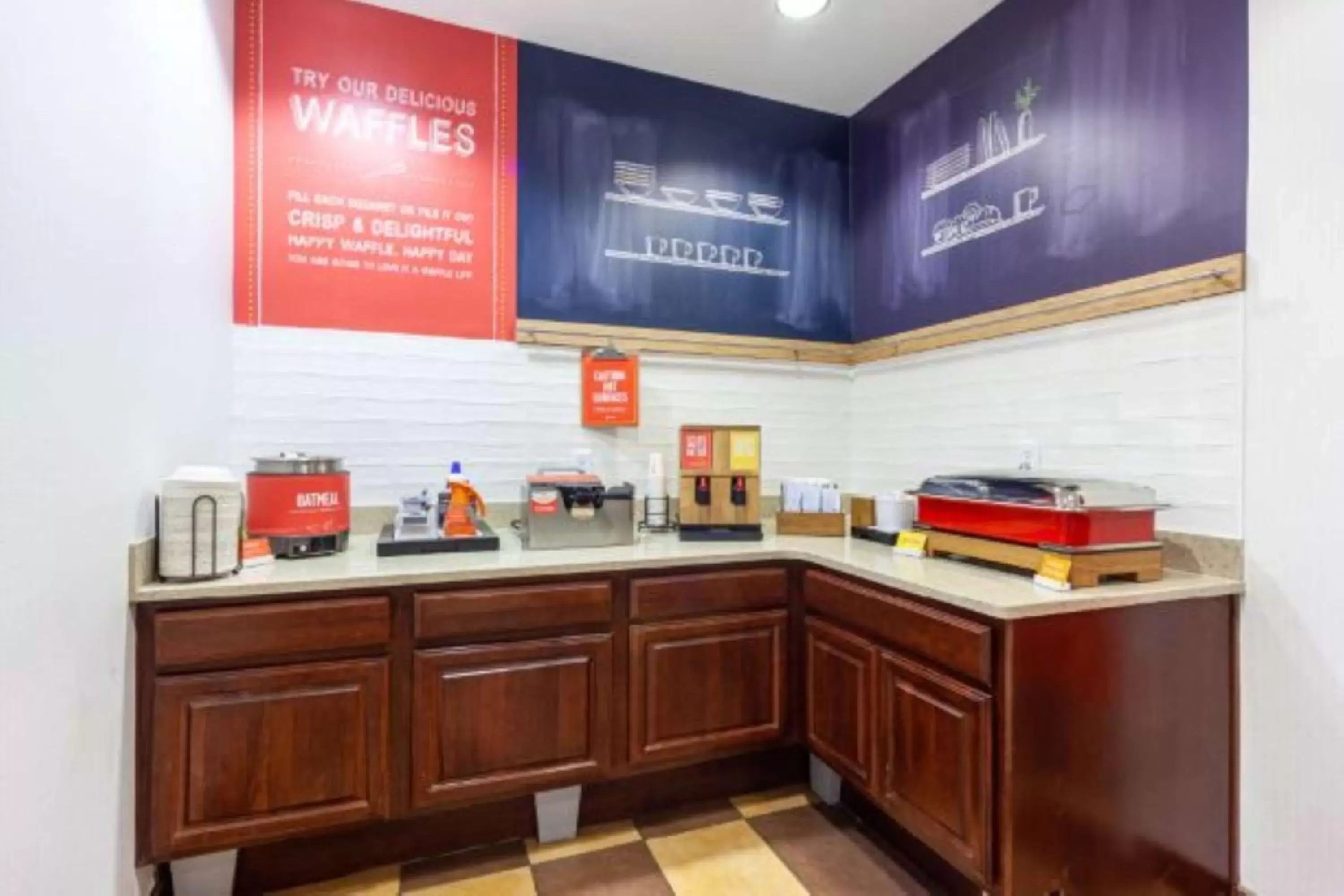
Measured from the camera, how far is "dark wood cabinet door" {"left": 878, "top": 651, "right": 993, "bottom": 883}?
4.87 ft

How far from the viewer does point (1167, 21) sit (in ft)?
5.86

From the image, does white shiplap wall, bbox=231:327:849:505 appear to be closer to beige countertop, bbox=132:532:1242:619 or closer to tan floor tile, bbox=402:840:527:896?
beige countertop, bbox=132:532:1242:619

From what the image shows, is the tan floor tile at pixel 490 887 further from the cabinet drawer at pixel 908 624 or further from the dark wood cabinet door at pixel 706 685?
the cabinet drawer at pixel 908 624

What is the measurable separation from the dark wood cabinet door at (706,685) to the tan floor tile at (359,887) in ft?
2.44

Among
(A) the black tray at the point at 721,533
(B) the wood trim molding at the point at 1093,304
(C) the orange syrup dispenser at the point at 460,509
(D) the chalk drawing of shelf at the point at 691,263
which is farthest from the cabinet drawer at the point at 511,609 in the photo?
(B) the wood trim molding at the point at 1093,304

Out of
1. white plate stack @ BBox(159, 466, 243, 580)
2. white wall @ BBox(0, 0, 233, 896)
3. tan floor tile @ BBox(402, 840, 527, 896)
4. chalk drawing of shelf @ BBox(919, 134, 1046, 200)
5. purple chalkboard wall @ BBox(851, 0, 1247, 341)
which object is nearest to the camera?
white wall @ BBox(0, 0, 233, 896)

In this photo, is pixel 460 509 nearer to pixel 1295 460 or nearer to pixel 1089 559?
pixel 1089 559

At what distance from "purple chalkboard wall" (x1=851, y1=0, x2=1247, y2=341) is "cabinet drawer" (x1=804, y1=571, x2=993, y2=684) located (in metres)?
1.16

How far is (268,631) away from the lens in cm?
162

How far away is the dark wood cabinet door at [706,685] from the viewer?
1.99m

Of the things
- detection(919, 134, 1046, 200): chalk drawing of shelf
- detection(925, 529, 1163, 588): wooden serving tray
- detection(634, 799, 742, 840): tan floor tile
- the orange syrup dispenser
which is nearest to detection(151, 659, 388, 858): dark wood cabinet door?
the orange syrup dispenser

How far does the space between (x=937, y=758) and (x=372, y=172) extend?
2.61m

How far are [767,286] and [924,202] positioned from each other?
0.71 m

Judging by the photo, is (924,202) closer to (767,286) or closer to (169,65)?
(767,286)
